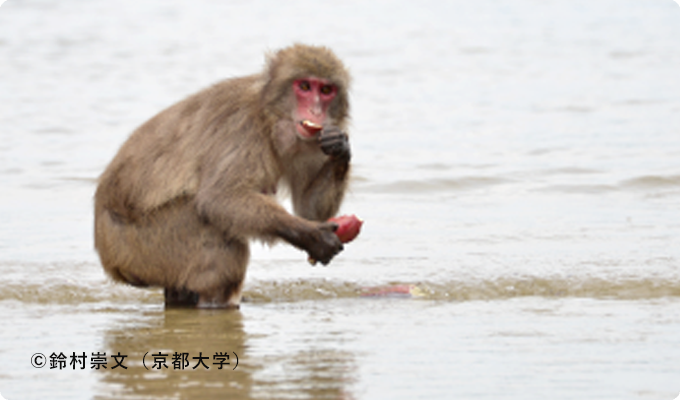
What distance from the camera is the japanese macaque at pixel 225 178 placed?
6270 millimetres

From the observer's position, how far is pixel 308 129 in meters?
6.23

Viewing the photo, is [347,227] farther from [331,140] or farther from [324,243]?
[331,140]

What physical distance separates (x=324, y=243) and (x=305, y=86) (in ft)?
2.82

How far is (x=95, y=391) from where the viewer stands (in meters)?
4.64

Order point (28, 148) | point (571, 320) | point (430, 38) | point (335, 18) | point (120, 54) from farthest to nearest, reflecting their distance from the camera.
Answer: point (335, 18)
point (430, 38)
point (120, 54)
point (28, 148)
point (571, 320)

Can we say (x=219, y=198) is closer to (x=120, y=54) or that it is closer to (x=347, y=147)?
(x=347, y=147)

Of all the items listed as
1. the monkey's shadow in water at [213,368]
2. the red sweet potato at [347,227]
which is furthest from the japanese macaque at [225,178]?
the monkey's shadow in water at [213,368]

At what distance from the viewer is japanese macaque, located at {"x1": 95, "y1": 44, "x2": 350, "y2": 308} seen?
20.6ft

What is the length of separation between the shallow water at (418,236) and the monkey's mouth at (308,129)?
984 mm

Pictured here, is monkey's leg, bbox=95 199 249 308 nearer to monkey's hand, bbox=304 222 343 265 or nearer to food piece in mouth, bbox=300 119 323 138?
monkey's hand, bbox=304 222 343 265

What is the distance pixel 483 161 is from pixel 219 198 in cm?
638

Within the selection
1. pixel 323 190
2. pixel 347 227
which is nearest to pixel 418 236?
Result: pixel 323 190

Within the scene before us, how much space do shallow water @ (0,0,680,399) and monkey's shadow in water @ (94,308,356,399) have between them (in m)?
Answer: 0.02

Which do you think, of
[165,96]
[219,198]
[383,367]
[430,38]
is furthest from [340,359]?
[430,38]
